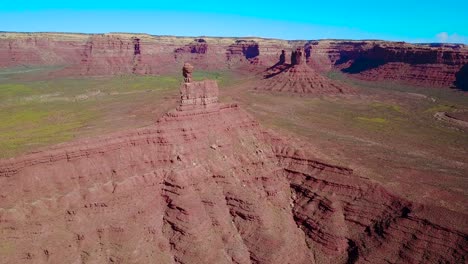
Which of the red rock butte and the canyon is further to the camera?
the canyon

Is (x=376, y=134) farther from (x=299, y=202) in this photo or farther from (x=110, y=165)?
(x=110, y=165)

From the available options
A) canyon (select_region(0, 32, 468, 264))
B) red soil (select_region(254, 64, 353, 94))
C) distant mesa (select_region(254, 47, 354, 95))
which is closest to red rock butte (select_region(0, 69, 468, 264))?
canyon (select_region(0, 32, 468, 264))

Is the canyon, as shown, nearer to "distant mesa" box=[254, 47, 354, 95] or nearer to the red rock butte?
the red rock butte

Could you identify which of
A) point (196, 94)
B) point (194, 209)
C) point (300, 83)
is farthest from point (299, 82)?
point (194, 209)

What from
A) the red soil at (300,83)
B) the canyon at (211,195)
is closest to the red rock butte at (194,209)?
the canyon at (211,195)

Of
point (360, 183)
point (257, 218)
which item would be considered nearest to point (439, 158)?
point (360, 183)

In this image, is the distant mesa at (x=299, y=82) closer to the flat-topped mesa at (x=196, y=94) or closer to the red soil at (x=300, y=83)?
the red soil at (x=300, y=83)
